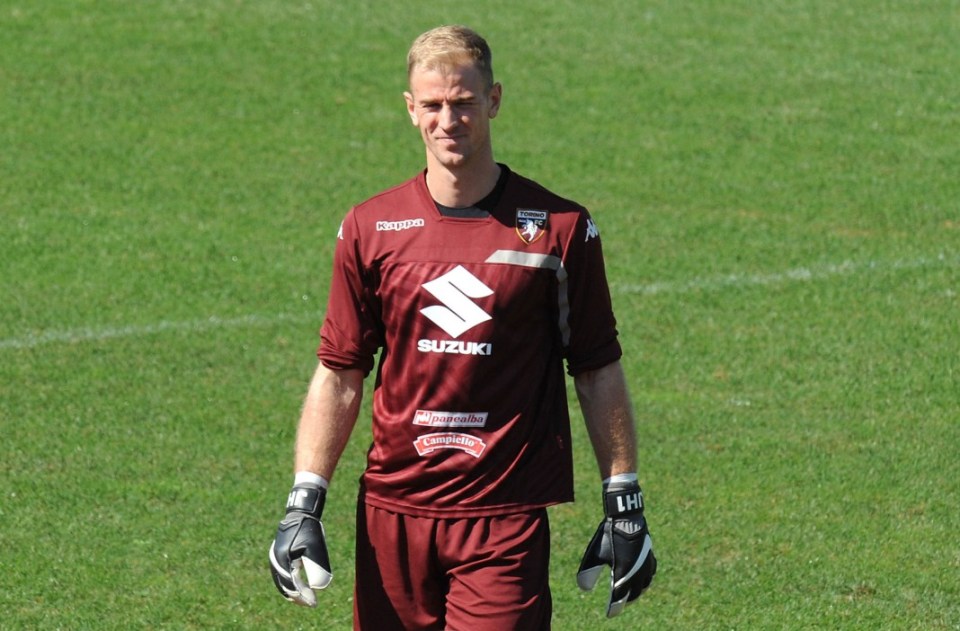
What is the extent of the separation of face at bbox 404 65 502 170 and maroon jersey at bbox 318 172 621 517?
0.18 metres

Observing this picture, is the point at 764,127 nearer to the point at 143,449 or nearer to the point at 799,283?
the point at 799,283

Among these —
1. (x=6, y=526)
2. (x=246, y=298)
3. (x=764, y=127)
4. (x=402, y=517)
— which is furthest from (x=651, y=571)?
(x=764, y=127)

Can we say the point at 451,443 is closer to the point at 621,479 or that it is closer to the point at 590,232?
the point at 621,479

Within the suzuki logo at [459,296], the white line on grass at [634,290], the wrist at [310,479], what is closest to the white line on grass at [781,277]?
the white line on grass at [634,290]

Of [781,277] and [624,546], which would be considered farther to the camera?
[781,277]

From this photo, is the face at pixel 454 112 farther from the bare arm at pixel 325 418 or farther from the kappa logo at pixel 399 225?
the bare arm at pixel 325 418

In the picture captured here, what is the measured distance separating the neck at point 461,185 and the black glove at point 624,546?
40.7 inches

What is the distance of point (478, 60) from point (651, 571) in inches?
68.0

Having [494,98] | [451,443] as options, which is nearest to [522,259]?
[494,98]

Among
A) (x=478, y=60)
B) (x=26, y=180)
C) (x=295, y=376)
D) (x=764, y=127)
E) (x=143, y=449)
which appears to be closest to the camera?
(x=478, y=60)

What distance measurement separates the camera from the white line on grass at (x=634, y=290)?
1170 cm

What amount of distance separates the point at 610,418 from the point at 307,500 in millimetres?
1017

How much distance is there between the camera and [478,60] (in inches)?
204

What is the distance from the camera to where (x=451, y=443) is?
17.4 feet
